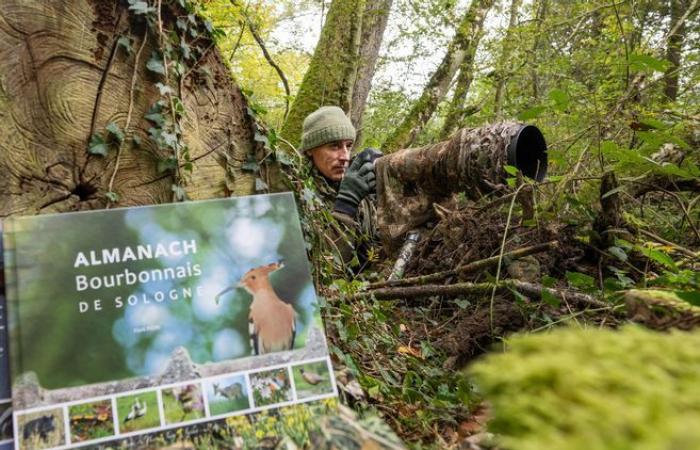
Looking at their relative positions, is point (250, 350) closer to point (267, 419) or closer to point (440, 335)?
point (267, 419)

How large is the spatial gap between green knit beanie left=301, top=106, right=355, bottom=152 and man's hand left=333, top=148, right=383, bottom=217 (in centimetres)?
21

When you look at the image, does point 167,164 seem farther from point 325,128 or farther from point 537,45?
point 537,45

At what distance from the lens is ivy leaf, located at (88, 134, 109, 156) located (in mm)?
1517

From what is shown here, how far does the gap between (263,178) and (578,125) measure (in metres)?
3.36

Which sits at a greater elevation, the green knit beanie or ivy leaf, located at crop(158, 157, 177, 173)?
the green knit beanie

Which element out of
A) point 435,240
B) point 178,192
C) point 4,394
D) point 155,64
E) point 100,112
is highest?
point 155,64

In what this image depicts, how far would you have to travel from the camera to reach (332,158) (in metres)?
3.32

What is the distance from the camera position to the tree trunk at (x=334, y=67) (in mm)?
4121

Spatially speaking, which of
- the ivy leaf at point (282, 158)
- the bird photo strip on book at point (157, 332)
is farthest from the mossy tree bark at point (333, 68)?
the bird photo strip on book at point (157, 332)

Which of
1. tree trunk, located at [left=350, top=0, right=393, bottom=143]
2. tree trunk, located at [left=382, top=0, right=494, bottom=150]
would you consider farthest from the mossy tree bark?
tree trunk, located at [left=382, top=0, right=494, bottom=150]

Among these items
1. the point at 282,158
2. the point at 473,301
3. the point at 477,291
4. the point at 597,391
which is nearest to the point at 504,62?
the point at 473,301

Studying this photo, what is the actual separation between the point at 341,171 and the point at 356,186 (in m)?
0.32

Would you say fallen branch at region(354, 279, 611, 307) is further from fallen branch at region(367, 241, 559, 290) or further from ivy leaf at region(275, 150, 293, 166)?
ivy leaf at region(275, 150, 293, 166)

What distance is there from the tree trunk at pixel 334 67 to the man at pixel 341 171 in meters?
0.81
